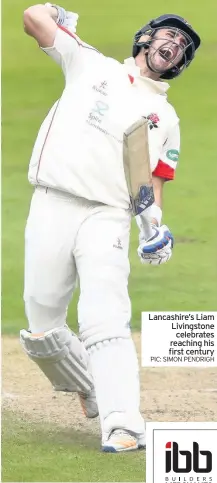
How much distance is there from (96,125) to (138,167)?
0.82 feet

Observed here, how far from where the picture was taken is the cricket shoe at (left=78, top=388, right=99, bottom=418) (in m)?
7.48

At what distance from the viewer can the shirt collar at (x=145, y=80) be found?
708cm

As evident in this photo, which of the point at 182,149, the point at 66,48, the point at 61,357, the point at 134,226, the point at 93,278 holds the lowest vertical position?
the point at 182,149

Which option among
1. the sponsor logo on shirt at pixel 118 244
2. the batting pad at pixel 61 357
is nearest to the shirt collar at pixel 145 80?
the sponsor logo on shirt at pixel 118 244

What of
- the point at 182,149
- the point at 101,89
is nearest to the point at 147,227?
the point at 101,89

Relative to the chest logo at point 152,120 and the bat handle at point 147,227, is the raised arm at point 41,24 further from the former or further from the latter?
the bat handle at point 147,227

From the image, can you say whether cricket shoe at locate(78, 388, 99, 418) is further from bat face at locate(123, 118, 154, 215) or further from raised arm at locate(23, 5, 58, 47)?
raised arm at locate(23, 5, 58, 47)

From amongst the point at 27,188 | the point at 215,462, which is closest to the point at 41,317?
the point at 215,462

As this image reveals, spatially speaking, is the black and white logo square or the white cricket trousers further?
the black and white logo square

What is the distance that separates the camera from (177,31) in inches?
280

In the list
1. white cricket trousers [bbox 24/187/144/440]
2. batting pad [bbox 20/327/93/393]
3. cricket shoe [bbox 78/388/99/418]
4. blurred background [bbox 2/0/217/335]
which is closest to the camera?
white cricket trousers [bbox 24/187/144/440]

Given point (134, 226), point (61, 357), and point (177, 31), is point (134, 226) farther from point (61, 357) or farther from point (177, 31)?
point (177, 31)

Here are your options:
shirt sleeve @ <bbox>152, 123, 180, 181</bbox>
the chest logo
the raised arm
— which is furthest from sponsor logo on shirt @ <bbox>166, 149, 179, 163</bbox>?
the raised arm

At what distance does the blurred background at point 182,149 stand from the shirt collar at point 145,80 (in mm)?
611
